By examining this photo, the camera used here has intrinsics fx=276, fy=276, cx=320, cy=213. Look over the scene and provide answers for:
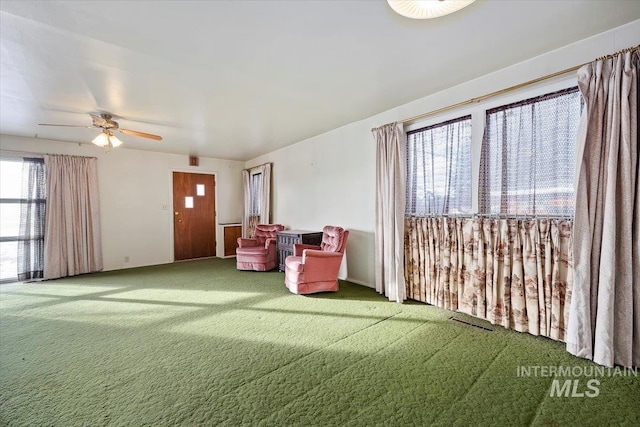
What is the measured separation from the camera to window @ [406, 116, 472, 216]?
310 centimetres

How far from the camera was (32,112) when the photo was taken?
364 cm

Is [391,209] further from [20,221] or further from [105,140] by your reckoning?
[20,221]

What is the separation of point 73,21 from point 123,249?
198 inches

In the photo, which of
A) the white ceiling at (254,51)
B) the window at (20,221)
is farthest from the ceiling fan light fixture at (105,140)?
the window at (20,221)

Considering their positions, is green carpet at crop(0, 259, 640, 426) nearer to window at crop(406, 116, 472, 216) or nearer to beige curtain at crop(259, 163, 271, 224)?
window at crop(406, 116, 472, 216)

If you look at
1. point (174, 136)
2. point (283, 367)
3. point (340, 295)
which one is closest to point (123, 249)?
point (174, 136)

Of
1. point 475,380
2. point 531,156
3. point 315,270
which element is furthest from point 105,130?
point 531,156

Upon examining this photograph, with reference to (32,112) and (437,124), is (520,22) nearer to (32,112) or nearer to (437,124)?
(437,124)

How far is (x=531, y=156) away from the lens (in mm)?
2596

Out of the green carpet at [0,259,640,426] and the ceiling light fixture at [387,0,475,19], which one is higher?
the ceiling light fixture at [387,0,475,19]

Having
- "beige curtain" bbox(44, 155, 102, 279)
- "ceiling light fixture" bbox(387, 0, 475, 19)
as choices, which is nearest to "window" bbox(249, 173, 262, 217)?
"beige curtain" bbox(44, 155, 102, 279)

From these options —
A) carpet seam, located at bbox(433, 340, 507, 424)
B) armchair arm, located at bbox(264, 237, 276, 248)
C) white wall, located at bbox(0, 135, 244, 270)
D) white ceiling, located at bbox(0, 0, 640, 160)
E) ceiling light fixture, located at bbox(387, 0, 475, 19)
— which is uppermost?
white ceiling, located at bbox(0, 0, 640, 160)

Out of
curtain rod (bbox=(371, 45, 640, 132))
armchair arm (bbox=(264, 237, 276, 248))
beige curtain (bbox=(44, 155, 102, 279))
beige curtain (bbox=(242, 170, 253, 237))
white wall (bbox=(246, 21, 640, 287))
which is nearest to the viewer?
curtain rod (bbox=(371, 45, 640, 132))

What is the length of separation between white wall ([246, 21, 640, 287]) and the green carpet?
128 centimetres
